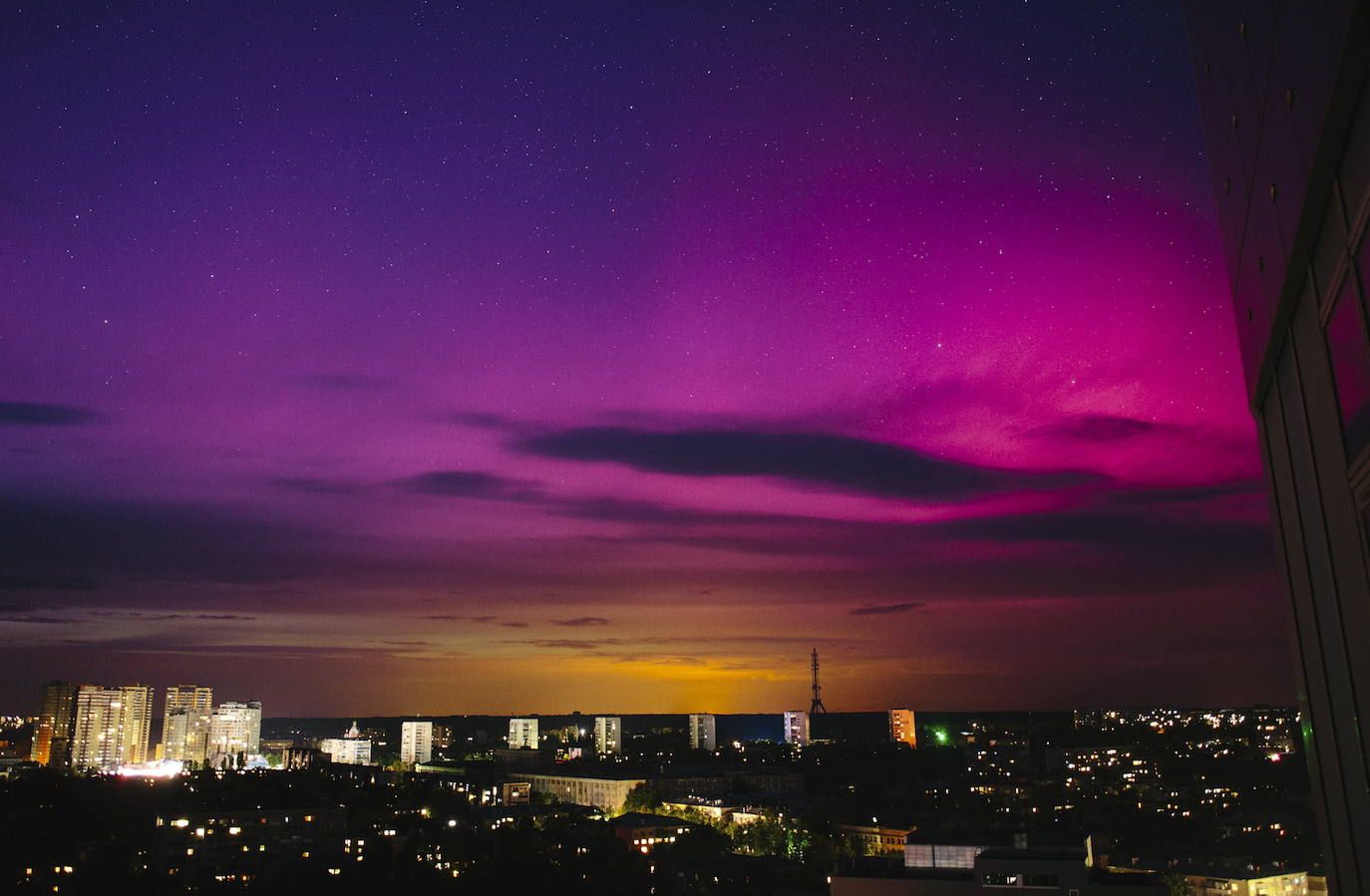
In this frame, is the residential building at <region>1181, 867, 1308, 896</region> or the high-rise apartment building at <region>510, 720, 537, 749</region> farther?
the high-rise apartment building at <region>510, 720, 537, 749</region>

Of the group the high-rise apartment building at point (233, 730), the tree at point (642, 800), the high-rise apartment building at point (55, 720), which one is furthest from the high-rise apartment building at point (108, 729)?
the tree at point (642, 800)

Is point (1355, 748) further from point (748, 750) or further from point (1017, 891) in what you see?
point (748, 750)

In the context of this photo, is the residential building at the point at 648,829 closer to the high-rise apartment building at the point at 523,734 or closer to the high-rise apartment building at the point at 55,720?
the high-rise apartment building at the point at 55,720

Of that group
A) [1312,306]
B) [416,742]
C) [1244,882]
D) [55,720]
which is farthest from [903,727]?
[1312,306]

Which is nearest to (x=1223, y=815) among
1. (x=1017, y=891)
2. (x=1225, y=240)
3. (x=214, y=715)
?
(x=1017, y=891)

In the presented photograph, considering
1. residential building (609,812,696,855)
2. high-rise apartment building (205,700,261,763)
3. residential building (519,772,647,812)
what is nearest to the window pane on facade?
residential building (609,812,696,855)

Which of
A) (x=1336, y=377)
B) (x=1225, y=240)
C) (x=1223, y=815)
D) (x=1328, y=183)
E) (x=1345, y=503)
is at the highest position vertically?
(x=1225, y=240)

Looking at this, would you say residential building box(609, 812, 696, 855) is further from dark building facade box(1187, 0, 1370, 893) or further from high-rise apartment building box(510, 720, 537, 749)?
high-rise apartment building box(510, 720, 537, 749)
